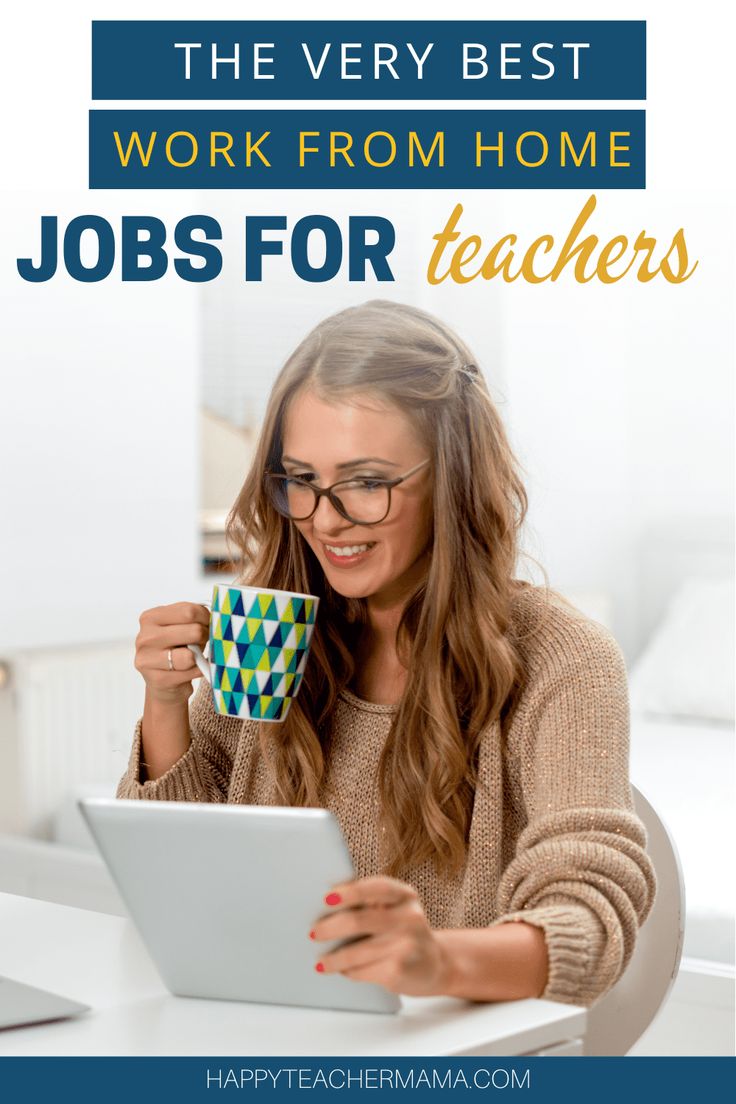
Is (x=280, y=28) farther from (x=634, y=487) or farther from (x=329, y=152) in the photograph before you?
(x=634, y=487)

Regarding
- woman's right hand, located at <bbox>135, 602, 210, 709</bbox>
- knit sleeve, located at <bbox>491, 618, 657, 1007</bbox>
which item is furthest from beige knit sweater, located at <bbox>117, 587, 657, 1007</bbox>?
woman's right hand, located at <bbox>135, 602, 210, 709</bbox>

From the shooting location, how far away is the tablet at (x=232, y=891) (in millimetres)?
751

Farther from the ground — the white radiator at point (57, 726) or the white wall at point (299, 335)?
the white wall at point (299, 335)

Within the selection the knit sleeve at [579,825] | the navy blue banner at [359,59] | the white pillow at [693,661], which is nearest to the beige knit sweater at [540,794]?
the knit sleeve at [579,825]

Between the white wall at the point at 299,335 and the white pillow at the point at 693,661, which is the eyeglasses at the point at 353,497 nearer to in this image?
the white wall at the point at 299,335

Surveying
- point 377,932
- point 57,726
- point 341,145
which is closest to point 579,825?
point 377,932

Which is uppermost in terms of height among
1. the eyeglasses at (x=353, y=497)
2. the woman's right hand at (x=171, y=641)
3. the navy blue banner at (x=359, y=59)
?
the navy blue banner at (x=359, y=59)

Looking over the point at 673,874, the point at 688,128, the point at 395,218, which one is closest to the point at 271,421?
the point at 673,874

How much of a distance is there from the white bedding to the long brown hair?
0.31 meters

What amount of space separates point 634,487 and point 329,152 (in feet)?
6.84

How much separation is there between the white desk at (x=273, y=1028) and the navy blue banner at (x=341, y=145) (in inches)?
48.5

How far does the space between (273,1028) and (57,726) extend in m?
1.82
